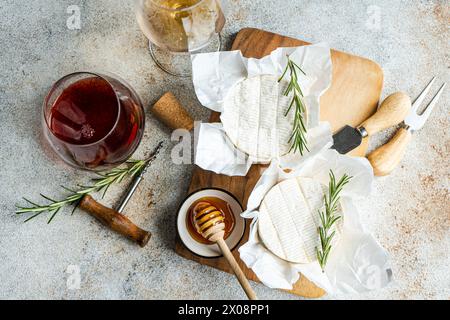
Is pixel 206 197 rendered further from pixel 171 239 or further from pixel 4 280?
pixel 4 280

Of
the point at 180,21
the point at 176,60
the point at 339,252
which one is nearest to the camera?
the point at 180,21

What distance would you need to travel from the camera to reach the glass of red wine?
3.29 ft

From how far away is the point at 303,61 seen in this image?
1.14 m

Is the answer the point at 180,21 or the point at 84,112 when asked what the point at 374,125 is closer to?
the point at 180,21

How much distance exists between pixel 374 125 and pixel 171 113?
1.47 feet

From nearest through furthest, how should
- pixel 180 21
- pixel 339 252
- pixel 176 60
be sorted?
pixel 180 21, pixel 339 252, pixel 176 60

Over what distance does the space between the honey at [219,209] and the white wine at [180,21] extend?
329 millimetres

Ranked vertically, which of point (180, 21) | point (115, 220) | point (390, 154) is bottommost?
point (115, 220)

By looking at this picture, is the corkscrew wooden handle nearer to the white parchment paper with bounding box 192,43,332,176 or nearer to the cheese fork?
the white parchment paper with bounding box 192,43,332,176

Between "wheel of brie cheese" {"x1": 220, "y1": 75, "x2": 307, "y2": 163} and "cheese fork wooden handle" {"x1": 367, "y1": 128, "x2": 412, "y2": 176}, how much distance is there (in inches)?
8.2

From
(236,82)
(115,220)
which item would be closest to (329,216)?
(236,82)

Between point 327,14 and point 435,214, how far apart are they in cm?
54

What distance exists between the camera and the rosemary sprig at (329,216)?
3.51 feet

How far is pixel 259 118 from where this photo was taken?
3.72 feet
